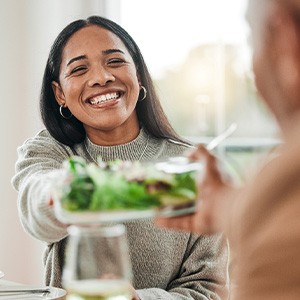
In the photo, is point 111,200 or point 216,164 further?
point 216,164

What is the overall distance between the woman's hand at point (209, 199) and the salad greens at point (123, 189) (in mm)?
28

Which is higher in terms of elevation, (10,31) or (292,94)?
(10,31)

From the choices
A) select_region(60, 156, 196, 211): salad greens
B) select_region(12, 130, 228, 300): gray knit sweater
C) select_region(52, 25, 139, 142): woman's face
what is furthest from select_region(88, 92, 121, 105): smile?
select_region(60, 156, 196, 211): salad greens

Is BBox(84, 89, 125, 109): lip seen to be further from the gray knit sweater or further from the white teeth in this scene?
the gray knit sweater

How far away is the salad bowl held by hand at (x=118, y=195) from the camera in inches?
47.1

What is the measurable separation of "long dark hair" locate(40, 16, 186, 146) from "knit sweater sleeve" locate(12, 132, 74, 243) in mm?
50

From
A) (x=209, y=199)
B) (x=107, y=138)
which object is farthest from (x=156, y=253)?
(x=209, y=199)

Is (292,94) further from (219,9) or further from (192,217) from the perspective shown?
(219,9)

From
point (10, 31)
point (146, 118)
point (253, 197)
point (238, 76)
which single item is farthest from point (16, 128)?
point (253, 197)

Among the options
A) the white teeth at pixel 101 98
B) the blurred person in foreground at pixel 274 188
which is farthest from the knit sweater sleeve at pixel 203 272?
the blurred person in foreground at pixel 274 188

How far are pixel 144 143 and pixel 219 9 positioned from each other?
1.46m

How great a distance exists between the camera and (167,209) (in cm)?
124

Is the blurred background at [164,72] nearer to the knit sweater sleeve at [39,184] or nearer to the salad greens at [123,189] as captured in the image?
the knit sweater sleeve at [39,184]

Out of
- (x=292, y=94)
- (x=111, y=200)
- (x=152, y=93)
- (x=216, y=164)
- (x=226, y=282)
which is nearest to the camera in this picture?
(x=292, y=94)
